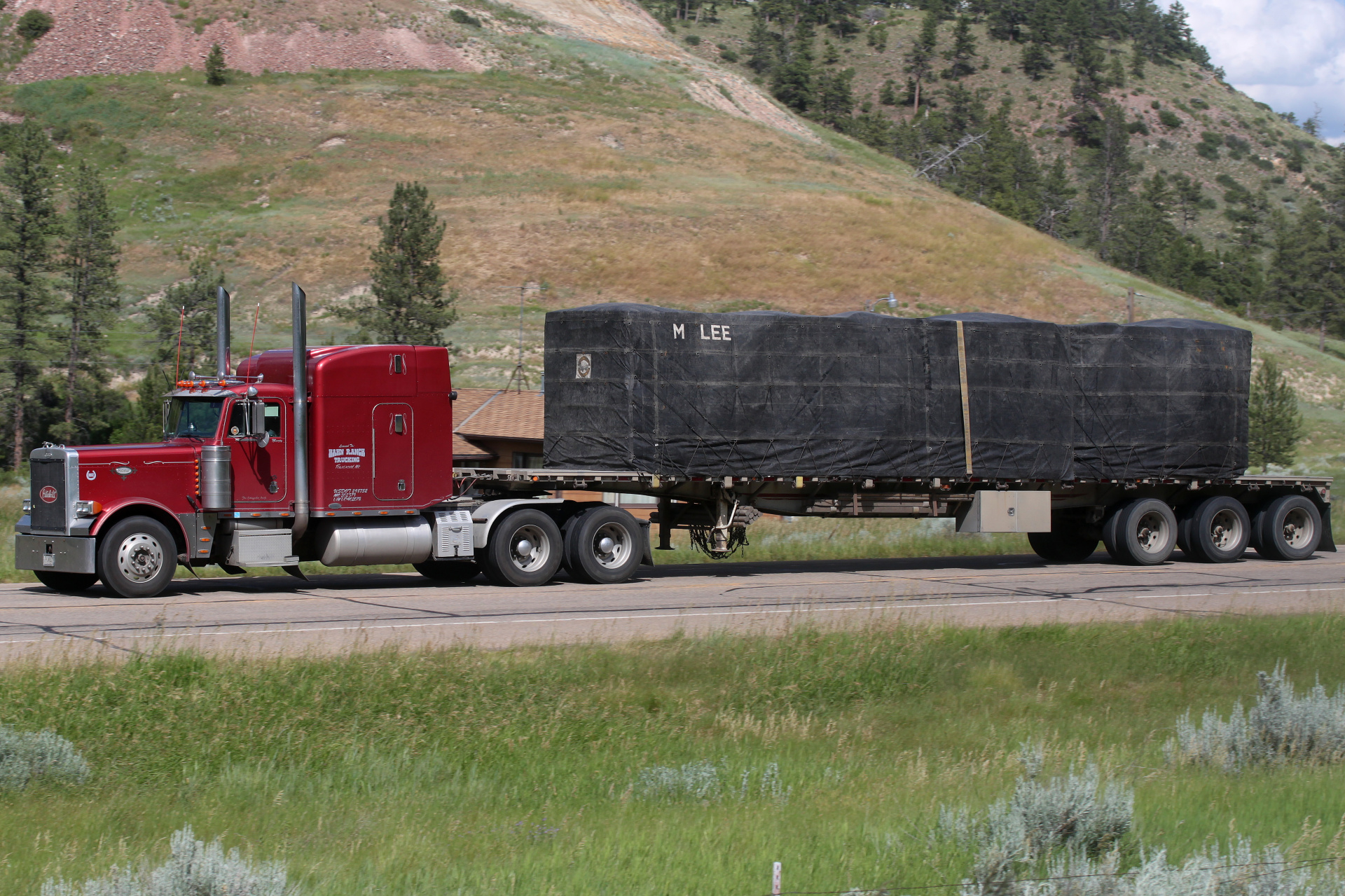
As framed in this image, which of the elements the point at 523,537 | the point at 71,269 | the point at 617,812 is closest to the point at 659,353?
the point at 523,537

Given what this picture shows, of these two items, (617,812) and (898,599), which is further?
Result: (898,599)

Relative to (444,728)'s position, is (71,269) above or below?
above

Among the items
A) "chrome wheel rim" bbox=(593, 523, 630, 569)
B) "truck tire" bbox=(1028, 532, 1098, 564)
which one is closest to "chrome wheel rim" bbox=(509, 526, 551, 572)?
"chrome wheel rim" bbox=(593, 523, 630, 569)

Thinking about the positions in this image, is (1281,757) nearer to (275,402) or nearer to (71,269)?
(275,402)

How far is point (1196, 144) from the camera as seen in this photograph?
178500 millimetres

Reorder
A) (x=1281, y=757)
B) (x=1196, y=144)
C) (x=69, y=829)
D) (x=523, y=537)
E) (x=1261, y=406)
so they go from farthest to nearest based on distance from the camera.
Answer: (x=1196, y=144) → (x=1261, y=406) → (x=523, y=537) → (x=1281, y=757) → (x=69, y=829)

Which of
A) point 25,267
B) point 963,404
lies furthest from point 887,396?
point 25,267

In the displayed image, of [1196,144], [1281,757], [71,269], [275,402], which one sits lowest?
[1281,757]

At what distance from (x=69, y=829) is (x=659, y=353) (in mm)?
13627

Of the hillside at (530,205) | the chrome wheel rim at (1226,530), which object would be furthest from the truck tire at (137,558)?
the hillside at (530,205)

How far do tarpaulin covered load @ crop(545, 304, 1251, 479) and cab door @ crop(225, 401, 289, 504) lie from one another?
411cm

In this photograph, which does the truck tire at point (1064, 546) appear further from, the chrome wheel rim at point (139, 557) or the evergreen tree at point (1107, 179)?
the evergreen tree at point (1107, 179)

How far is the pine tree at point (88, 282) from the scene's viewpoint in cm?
5128

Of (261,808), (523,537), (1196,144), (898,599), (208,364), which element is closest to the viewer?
(261,808)
